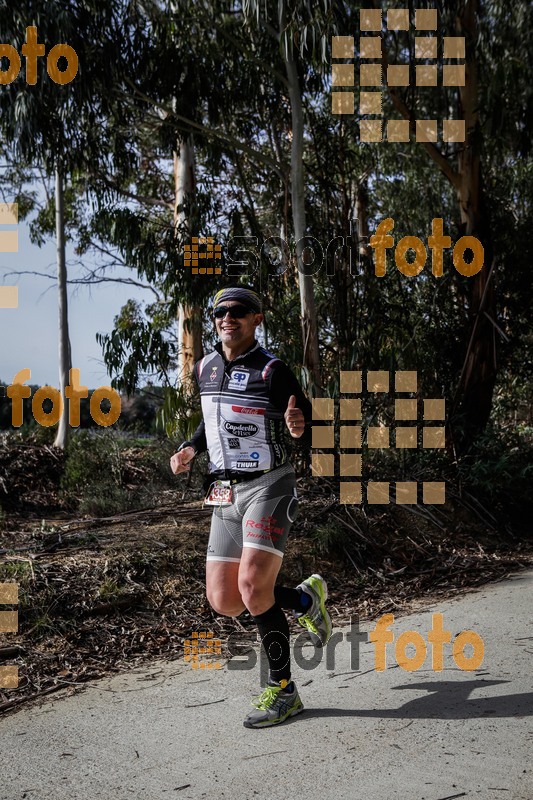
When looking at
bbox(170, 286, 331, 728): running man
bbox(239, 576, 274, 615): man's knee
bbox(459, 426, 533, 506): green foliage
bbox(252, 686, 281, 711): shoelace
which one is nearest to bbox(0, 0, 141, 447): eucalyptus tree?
bbox(459, 426, 533, 506): green foliage

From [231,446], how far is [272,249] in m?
8.27

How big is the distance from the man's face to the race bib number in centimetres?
74

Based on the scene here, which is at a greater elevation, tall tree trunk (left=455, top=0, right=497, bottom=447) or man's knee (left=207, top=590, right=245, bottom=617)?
tall tree trunk (left=455, top=0, right=497, bottom=447)

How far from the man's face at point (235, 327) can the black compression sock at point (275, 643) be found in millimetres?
1385

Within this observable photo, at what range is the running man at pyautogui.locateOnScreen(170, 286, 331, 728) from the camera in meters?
4.18

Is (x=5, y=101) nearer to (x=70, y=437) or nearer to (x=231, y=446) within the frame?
(x=70, y=437)

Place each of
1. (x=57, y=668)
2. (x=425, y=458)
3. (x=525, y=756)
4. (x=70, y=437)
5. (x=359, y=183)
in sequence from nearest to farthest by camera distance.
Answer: (x=525, y=756) → (x=57, y=668) → (x=425, y=458) → (x=359, y=183) → (x=70, y=437)

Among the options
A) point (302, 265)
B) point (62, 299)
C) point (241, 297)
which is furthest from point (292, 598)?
point (62, 299)

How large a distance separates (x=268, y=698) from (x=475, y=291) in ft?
25.3

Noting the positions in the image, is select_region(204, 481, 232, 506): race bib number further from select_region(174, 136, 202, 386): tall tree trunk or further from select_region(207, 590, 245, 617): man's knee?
select_region(174, 136, 202, 386): tall tree trunk

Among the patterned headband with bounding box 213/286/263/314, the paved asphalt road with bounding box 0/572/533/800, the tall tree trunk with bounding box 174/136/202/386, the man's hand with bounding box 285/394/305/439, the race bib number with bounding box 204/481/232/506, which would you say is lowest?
the paved asphalt road with bounding box 0/572/533/800

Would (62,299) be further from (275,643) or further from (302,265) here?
(275,643)

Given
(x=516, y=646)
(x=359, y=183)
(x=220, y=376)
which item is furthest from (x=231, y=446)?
(x=359, y=183)

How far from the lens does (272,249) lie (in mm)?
12273
